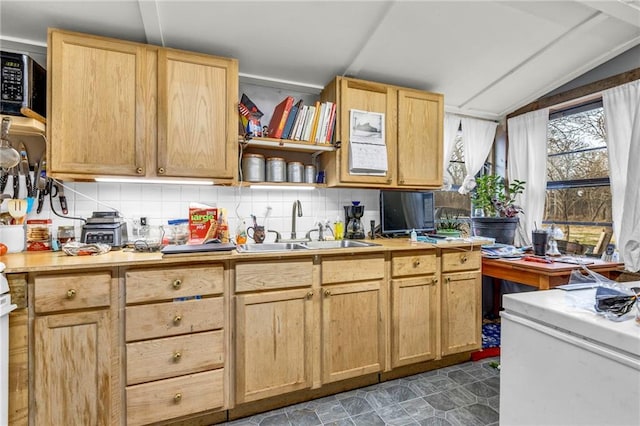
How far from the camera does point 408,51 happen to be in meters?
2.20

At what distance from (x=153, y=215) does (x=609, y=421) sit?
2.32 m

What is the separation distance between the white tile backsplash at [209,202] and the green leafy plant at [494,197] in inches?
42.8

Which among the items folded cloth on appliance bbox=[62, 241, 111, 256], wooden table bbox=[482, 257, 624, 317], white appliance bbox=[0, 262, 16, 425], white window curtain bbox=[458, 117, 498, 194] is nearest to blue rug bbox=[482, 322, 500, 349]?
wooden table bbox=[482, 257, 624, 317]

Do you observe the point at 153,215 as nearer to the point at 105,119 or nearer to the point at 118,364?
the point at 105,119

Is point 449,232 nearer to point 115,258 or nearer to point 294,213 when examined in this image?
point 294,213

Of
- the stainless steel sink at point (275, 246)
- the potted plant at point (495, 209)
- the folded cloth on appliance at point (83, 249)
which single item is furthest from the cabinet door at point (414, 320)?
the folded cloth on appliance at point (83, 249)

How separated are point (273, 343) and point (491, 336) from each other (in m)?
2.07

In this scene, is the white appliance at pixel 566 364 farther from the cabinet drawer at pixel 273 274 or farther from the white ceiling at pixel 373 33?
the white ceiling at pixel 373 33

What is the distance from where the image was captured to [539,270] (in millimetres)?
2061

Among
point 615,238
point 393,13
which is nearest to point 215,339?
point 393,13

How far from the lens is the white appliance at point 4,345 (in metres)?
1.27

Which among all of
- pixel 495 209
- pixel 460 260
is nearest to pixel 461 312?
pixel 460 260

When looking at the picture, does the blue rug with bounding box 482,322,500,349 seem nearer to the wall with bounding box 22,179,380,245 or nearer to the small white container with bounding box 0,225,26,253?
the wall with bounding box 22,179,380,245

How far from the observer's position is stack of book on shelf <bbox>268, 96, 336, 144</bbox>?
214 centimetres
